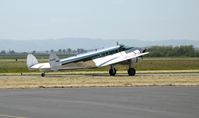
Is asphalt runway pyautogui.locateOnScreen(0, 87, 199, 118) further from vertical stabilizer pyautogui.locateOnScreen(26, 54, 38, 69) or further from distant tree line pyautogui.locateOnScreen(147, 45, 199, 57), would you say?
distant tree line pyautogui.locateOnScreen(147, 45, 199, 57)

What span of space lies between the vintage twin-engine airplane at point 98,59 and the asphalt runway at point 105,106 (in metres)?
24.3

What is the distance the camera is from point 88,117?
1497 cm

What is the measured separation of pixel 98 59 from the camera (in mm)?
49062

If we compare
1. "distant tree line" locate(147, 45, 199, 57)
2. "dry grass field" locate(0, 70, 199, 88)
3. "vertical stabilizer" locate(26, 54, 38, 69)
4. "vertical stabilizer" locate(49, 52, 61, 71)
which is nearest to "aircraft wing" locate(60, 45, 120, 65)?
"vertical stabilizer" locate(49, 52, 61, 71)

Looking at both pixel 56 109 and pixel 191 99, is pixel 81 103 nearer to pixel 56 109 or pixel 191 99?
pixel 56 109

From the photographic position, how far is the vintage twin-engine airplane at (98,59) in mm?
47344

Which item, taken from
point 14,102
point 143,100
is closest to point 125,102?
point 143,100

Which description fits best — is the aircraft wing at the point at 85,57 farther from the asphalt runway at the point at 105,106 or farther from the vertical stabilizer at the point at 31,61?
the asphalt runway at the point at 105,106

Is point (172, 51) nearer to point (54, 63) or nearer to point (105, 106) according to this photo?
point (54, 63)

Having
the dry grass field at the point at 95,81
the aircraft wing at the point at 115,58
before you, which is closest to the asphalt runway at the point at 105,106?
the dry grass field at the point at 95,81

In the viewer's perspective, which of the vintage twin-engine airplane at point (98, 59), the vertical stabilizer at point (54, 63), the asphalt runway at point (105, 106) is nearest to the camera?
the asphalt runway at point (105, 106)

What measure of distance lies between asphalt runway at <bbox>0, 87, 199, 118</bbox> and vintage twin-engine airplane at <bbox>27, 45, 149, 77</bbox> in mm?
24286

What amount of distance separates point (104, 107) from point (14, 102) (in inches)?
166

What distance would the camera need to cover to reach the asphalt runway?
15609 millimetres
